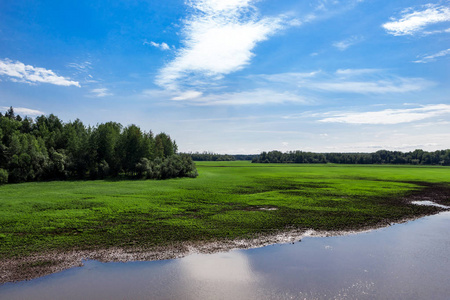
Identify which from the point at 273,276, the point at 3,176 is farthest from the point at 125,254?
the point at 3,176

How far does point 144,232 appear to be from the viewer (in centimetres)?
2273

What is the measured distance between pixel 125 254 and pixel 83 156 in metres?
65.2

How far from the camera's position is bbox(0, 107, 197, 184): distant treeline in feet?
207

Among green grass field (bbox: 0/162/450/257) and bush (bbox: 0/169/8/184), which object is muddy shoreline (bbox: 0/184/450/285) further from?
bush (bbox: 0/169/8/184)

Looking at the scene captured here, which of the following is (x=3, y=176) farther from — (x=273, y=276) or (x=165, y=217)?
(x=273, y=276)

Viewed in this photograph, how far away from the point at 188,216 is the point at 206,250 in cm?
1005

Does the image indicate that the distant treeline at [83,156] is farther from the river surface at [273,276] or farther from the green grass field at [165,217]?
the river surface at [273,276]

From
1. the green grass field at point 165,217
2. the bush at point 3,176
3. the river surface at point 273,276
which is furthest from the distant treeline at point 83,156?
the river surface at point 273,276

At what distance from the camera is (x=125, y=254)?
18094 millimetres

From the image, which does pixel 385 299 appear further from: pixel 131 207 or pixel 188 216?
pixel 131 207

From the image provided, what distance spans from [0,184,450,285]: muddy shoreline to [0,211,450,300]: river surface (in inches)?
28.3

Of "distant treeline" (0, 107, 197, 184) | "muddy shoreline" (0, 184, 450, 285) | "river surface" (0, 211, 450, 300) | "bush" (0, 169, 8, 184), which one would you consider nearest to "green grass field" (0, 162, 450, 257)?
"muddy shoreline" (0, 184, 450, 285)

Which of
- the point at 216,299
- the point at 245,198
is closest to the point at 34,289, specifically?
the point at 216,299

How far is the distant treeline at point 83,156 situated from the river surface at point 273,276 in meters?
58.9
